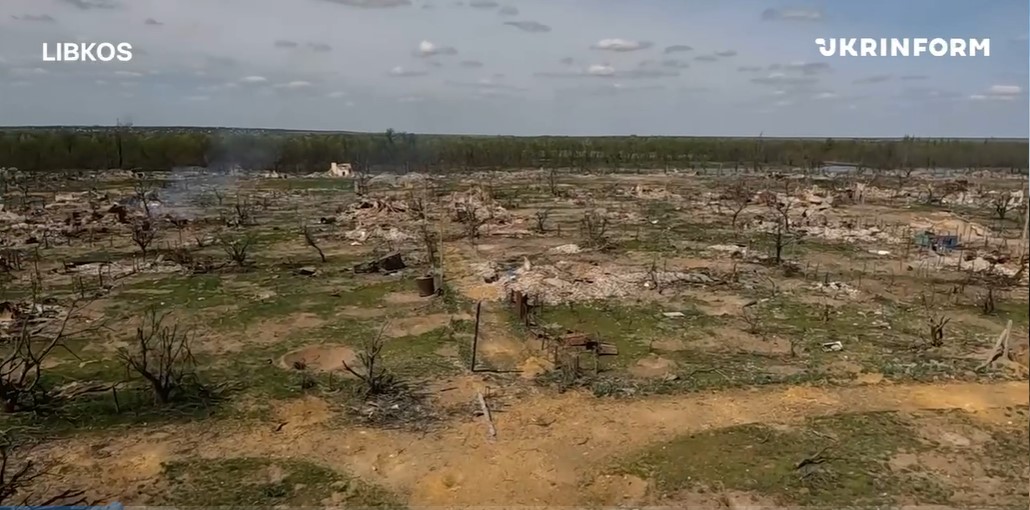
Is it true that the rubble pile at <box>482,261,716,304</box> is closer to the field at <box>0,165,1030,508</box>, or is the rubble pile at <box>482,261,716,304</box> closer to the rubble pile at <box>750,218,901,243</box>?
the field at <box>0,165,1030,508</box>

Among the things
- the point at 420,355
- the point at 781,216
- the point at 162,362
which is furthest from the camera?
the point at 781,216

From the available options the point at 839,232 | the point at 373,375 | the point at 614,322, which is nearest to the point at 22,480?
the point at 373,375

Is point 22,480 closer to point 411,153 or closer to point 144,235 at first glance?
point 144,235

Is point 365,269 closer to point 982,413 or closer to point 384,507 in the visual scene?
point 384,507

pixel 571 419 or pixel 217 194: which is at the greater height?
pixel 217 194

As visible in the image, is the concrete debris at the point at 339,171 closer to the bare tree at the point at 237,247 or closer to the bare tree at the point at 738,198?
the bare tree at the point at 237,247

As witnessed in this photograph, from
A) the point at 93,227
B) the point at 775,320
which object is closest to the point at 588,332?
the point at 775,320
